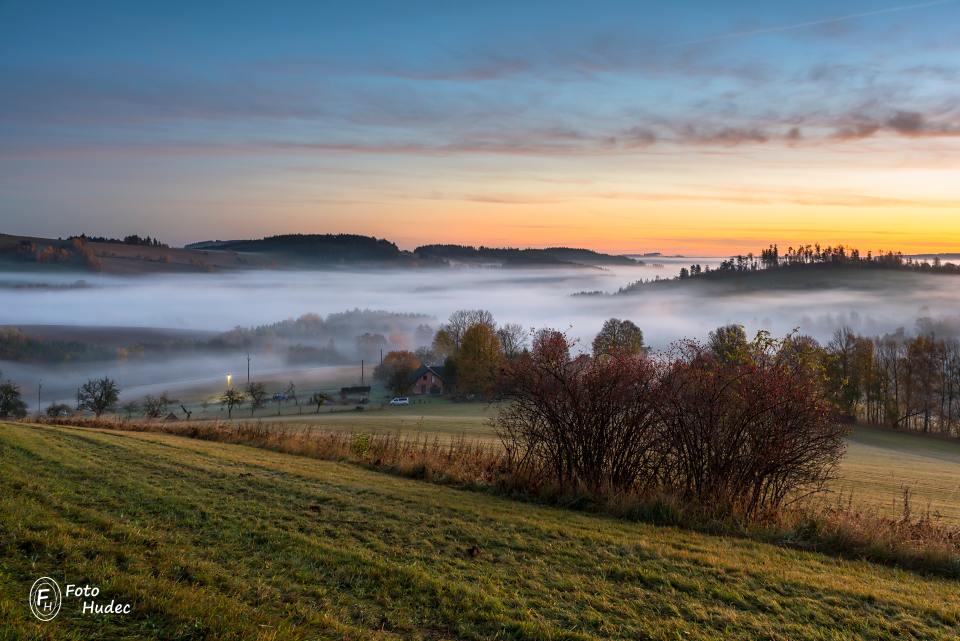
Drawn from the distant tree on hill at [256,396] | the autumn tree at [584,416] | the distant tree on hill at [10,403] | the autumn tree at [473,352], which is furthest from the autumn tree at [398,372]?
the autumn tree at [584,416]

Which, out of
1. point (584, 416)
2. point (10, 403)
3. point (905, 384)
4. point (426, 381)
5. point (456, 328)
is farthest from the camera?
point (456, 328)

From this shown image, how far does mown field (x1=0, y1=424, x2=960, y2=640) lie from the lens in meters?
5.83

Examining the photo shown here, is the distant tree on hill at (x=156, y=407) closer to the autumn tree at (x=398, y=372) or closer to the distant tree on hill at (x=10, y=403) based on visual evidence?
the distant tree on hill at (x=10, y=403)

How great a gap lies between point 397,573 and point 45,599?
11.2 ft

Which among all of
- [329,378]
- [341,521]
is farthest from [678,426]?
[329,378]

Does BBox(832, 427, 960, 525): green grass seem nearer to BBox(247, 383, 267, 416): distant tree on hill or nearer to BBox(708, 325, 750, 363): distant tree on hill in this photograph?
BBox(708, 325, 750, 363): distant tree on hill

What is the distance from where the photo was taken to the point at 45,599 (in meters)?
5.44

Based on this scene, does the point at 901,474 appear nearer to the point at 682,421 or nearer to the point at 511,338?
the point at 682,421

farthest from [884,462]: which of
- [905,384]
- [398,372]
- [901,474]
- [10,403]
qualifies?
[10,403]

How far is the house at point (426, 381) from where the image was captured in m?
89.1

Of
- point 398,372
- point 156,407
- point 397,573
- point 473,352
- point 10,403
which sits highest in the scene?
point 397,573

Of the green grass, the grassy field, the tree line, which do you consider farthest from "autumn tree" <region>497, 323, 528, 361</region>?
the green grass

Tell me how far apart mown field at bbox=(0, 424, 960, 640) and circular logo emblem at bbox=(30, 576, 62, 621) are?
99 mm

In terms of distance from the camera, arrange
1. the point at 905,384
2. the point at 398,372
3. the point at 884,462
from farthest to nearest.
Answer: the point at 398,372, the point at 905,384, the point at 884,462
